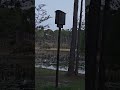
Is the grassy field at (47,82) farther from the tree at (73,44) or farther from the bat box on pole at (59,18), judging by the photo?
the tree at (73,44)

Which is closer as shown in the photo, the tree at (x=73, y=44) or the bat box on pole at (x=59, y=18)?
the bat box on pole at (x=59, y=18)

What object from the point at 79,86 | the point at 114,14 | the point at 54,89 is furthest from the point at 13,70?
the point at 79,86

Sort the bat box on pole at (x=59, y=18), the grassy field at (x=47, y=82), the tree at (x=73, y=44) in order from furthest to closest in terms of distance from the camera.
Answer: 1. the tree at (x=73, y=44)
2. the grassy field at (x=47, y=82)
3. the bat box on pole at (x=59, y=18)

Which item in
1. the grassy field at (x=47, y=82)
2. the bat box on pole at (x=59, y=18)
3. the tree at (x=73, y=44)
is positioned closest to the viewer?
the bat box on pole at (x=59, y=18)

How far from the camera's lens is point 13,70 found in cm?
712

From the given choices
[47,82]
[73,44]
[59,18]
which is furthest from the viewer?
[73,44]

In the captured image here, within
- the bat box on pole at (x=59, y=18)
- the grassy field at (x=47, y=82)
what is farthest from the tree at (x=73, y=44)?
the bat box on pole at (x=59, y=18)

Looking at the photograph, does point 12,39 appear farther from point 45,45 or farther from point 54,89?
point 45,45

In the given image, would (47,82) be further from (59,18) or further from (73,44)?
(73,44)

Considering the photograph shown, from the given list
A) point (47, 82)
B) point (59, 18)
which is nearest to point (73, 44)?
point (47, 82)

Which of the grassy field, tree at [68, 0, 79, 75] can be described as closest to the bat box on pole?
the grassy field

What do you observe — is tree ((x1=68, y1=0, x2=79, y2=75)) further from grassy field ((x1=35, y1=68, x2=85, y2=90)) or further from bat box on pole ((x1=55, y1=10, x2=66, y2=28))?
bat box on pole ((x1=55, y1=10, x2=66, y2=28))

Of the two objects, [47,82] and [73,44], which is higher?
[73,44]

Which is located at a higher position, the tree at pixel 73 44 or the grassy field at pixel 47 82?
the tree at pixel 73 44
